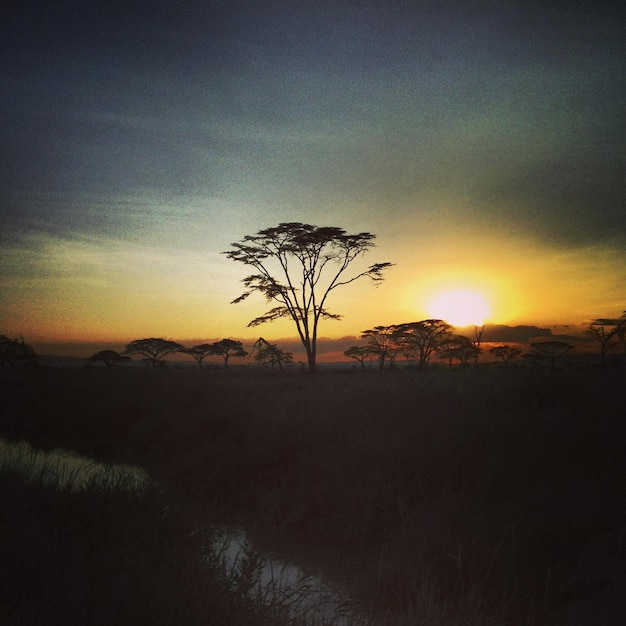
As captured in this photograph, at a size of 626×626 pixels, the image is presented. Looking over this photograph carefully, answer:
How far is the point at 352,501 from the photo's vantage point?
6.87 metres

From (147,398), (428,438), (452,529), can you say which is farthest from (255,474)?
(147,398)

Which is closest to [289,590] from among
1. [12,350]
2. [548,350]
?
[12,350]

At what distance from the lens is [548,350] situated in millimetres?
60344

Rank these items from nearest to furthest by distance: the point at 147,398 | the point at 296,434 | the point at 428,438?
the point at 428,438, the point at 296,434, the point at 147,398

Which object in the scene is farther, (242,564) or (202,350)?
(202,350)

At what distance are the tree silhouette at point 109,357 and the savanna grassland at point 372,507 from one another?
50.8 m

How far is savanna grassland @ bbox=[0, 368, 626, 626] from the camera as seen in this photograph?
3.33 m

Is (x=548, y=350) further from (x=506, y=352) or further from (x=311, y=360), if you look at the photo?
(x=311, y=360)

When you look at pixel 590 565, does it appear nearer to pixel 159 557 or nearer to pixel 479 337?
pixel 159 557

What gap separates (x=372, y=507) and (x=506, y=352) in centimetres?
7035

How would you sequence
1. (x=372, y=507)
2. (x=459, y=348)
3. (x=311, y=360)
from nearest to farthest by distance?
(x=372, y=507), (x=311, y=360), (x=459, y=348)

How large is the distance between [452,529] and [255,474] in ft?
14.3

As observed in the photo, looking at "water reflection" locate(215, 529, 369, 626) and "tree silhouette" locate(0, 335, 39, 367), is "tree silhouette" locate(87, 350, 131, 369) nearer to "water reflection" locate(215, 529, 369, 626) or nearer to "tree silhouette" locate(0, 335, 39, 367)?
"tree silhouette" locate(0, 335, 39, 367)

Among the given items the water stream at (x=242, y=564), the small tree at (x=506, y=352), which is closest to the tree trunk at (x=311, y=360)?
the water stream at (x=242, y=564)
